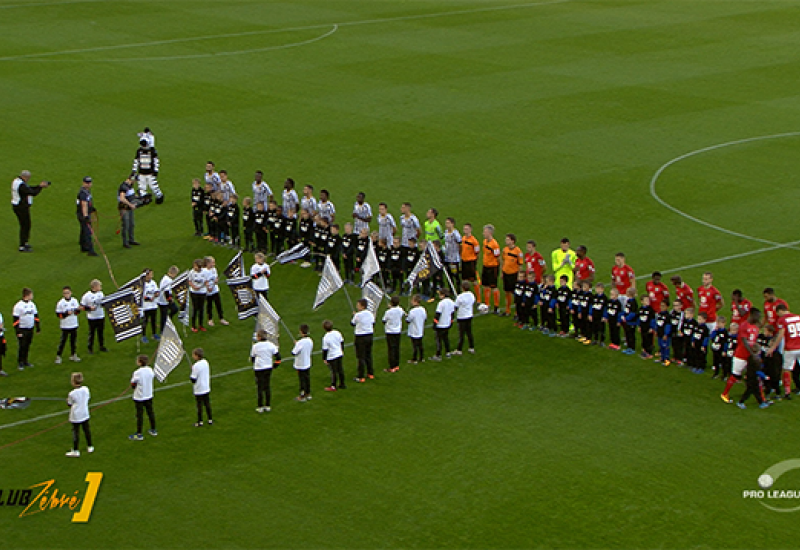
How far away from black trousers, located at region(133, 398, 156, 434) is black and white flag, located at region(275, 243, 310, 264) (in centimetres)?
884

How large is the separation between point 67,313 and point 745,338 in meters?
13.4

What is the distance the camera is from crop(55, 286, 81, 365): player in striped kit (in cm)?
2314

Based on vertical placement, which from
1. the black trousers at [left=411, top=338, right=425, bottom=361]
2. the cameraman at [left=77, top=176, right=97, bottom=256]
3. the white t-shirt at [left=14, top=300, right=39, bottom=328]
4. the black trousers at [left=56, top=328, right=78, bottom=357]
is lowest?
the black trousers at [left=411, top=338, right=425, bottom=361]

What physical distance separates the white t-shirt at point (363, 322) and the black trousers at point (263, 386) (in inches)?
84.0

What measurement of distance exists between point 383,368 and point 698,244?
444 inches

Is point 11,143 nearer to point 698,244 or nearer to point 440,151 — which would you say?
point 440,151

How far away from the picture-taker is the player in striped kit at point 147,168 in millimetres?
33094

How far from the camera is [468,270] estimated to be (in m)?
27.0

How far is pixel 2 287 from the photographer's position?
27.5 metres

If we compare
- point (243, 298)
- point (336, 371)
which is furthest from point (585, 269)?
point (243, 298)

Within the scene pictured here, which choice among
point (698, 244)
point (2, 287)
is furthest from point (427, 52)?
point (2, 287)

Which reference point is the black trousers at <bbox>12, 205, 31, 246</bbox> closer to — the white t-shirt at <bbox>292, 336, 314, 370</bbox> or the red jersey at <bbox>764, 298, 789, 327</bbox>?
the white t-shirt at <bbox>292, 336, 314, 370</bbox>

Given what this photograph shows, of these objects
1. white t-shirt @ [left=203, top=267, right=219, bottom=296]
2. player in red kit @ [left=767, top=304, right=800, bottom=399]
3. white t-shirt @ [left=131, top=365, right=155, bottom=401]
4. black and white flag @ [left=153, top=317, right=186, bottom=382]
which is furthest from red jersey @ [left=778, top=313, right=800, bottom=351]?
white t-shirt @ [left=203, top=267, right=219, bottom=296]

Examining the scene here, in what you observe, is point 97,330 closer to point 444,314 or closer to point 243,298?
point 243,298
